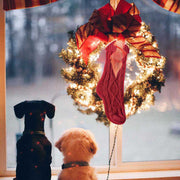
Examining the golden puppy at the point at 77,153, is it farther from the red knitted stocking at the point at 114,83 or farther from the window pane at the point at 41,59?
the window pane at the point at 41,59

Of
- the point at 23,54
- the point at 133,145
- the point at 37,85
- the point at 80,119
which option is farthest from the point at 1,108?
the point at 133,145

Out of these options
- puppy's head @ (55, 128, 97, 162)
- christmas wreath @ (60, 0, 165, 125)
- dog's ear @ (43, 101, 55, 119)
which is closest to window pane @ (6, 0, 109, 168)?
christmas wreath @ (60, 0, 165, 125)

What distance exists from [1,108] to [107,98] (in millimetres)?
1050

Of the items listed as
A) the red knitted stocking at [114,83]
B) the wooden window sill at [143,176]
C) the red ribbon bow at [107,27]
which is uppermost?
the red ribbon bow at [107,27]

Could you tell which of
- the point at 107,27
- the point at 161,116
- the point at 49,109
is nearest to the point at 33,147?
the point at 49,109

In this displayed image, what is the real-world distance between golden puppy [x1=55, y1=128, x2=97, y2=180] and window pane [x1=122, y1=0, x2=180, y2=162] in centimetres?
68

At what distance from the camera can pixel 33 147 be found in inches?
72.8

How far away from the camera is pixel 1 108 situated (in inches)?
91.4

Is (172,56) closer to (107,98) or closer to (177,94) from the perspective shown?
(177,94)

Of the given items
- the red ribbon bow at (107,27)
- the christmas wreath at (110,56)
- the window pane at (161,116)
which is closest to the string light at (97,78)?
the christmas wreath at (110,56)

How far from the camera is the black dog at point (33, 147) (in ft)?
6.06

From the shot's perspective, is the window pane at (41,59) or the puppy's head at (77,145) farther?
the window pane at (41,59)

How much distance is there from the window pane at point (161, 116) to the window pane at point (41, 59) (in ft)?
1.87

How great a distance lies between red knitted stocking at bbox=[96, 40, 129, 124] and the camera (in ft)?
6.38
